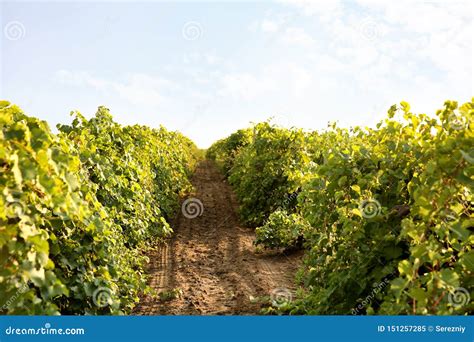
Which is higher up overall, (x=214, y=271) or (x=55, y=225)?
(x=55, y=225)

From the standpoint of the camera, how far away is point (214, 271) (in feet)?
29.9

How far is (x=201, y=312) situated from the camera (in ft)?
22.4

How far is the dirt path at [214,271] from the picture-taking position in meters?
7.14

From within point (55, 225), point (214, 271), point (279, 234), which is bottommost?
point (214, 271)

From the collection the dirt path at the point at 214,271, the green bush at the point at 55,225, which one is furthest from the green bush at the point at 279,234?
the green bush at the point at 55,225

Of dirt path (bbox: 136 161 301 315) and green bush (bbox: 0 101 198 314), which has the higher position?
green bush (bbox: 0 101 198 314)

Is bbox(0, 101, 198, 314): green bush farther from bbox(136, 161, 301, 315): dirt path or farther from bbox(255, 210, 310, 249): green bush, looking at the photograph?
bbox(255, 210, 310, 249): green bush

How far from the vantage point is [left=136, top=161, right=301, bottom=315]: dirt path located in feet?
23.4

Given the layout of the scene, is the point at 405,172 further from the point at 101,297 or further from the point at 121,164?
the point at 121,164

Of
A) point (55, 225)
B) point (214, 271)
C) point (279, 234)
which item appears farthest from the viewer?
point (279, 234)

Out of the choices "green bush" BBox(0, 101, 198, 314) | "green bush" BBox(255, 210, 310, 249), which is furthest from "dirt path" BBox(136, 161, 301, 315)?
"green bush" BBox(0, 101, 198, 314)

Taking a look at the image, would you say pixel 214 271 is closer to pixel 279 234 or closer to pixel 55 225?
pixel 279 234

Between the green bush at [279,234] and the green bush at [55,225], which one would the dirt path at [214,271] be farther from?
the green bush at [55,225]

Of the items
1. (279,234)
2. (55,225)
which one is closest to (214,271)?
(279,234)
